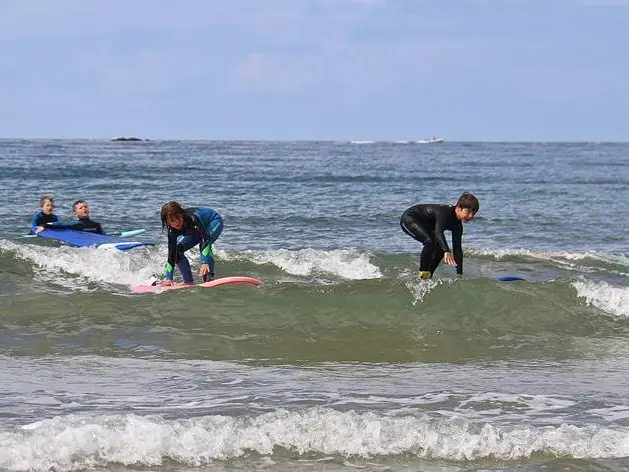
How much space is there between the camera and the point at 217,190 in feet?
125

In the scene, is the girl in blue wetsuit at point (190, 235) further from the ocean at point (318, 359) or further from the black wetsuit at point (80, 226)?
the black wetsuit at point (80, 226)

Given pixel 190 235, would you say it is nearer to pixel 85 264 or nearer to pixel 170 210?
pixel 170 210

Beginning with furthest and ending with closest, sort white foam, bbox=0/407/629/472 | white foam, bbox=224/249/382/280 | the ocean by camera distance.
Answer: white foam, bbox=224/249/382/280, the ocean, white foam, bbox=0/407/629/472

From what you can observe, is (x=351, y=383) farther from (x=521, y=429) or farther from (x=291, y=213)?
(x=291, y=213)

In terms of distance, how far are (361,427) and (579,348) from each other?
4.82 meters

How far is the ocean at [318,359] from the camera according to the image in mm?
6461

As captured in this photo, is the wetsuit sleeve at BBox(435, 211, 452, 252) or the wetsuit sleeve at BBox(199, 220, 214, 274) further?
the wetsuit sleeve at BBox(199, 220, 214, 274)

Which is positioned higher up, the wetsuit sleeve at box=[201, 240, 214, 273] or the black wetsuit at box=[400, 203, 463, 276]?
the black wetsuit at box=[400, 203, 463, 276]

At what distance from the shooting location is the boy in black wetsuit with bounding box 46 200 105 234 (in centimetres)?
1775

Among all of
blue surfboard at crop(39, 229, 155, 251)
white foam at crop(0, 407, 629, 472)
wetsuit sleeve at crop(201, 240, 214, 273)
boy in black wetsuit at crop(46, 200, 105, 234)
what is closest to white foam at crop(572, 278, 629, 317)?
wetsuit sleeve at crop(201, 240, 214, 273)

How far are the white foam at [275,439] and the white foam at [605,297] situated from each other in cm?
620

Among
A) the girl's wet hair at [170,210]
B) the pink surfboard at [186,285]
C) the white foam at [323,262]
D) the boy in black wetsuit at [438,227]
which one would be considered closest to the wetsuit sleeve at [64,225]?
the white foam at [323,262]

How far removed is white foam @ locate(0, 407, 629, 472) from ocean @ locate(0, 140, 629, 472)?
0.01 meters

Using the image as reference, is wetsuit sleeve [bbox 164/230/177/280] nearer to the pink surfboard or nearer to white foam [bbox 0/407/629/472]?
the pink surfboard
